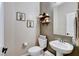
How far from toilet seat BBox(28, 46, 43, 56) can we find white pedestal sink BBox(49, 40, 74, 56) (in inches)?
7.6

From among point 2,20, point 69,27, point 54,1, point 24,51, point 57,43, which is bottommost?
point 24,51

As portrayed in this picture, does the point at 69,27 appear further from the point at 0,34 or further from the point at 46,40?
the point at 0,34

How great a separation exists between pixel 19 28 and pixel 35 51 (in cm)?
43

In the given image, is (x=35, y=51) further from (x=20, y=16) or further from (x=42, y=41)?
(x=20, y=16)

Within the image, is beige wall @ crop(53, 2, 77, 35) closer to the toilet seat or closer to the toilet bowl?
the toilet bowl

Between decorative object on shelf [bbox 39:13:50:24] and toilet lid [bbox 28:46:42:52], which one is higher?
decorative object on shelf [bbox 39:13:50:24]

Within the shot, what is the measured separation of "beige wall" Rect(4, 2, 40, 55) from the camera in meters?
1.81

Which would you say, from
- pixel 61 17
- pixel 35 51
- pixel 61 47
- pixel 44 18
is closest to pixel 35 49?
pixel 35 51

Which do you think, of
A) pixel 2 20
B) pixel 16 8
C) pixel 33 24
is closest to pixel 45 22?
pixel 33 24

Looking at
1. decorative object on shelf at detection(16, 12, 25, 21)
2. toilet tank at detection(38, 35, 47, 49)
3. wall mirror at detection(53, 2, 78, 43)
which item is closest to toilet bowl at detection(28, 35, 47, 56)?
toilet tank at detection(38, 35, 47, 49)

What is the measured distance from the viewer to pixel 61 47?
1761mm

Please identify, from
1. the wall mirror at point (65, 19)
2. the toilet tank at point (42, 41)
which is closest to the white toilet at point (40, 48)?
the toilet tank at point (42, 41)

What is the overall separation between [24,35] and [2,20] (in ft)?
1.35

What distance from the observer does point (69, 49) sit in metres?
1.74
